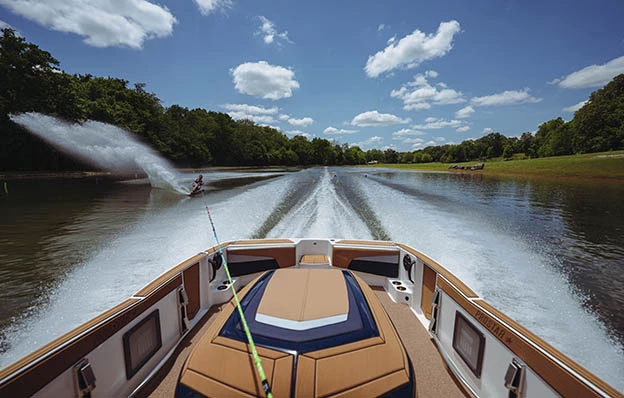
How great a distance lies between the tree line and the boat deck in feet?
147

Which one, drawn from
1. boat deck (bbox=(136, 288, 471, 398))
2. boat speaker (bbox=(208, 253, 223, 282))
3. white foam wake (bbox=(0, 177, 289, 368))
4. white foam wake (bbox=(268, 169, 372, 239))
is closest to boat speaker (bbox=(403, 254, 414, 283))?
boat deck (bbox=(136, 288, 471, 398))

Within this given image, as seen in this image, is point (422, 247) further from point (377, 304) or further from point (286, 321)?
point (286, 321)

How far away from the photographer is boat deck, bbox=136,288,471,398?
234 centimetres

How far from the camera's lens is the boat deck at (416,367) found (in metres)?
2.34

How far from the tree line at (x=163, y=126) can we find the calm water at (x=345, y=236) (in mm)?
26714

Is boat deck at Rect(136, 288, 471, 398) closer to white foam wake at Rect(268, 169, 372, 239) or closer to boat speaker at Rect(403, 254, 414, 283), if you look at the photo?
boat speaker at Rect(403, 254, 414, 283)

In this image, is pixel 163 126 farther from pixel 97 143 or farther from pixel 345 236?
pixel 345 236

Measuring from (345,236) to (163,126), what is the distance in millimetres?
58744

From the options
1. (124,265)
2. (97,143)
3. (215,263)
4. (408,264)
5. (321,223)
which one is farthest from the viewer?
(97,143)

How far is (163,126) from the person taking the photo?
54.3 metres

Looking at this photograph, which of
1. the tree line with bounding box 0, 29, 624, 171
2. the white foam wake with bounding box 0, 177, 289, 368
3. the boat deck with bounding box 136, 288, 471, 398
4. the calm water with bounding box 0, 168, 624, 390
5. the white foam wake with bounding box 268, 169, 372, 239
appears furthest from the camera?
the tree line with bounding box 0, 29, 624, 171

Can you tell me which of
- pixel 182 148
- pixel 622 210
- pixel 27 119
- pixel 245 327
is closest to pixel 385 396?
pixel 245 327

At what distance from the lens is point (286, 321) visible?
1.84 m

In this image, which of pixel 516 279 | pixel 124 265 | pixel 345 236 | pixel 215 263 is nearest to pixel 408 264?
pixel 215 263
